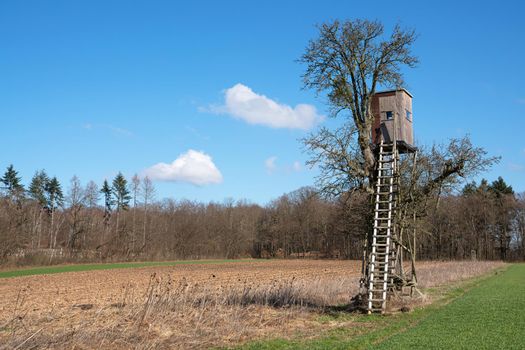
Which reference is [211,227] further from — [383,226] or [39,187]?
[383,226]

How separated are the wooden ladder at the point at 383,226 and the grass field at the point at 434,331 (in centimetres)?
106

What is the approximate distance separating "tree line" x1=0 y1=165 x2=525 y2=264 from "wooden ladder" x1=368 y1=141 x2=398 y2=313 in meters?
45.6

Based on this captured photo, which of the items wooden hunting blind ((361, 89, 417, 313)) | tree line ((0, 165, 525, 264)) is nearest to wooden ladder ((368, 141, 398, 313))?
wooden hunting blind ((361, 89, 417, 313))

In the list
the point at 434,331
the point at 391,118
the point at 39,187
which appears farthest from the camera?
the point at 39,187

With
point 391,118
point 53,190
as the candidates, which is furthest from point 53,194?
point 391,118

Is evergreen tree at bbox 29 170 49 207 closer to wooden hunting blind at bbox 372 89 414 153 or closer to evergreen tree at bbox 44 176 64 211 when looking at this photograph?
evergreen tree at bbox 44 176 64 211

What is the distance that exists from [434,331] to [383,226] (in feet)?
16.2

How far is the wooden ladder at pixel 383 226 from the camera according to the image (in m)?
16.0

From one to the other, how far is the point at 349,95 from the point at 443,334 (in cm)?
978

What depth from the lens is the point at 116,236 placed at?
74.2 m

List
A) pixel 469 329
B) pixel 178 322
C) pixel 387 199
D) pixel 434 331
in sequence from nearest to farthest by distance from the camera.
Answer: pixel 434 331
pixel 178 322
pixel 469 329
pixel 387 199

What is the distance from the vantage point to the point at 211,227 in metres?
94.3

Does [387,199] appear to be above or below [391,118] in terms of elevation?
below

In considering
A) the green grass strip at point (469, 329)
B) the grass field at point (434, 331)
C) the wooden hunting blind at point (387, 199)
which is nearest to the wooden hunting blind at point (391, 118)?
the wooden hunting blind at point (387, 199)
